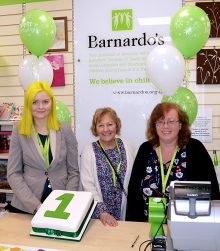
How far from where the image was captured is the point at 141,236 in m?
1.82

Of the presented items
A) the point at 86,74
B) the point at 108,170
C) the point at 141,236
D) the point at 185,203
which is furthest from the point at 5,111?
the point at 185,203

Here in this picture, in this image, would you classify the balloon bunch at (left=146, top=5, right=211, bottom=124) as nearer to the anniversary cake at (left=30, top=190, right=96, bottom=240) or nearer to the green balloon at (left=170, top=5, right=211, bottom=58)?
the green balloon at (left=170, top=5, right=211, bottom=58)

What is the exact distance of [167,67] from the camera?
2.51m

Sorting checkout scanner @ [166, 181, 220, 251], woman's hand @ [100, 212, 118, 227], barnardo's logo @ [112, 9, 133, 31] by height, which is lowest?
woman's hand @ [100, 212, 118, 227]

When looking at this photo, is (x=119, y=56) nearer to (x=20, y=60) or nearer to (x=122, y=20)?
(x=122, y=20)

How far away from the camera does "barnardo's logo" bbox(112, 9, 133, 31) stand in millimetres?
3562

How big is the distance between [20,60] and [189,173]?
8.52ft

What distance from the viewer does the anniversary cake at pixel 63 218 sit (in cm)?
176

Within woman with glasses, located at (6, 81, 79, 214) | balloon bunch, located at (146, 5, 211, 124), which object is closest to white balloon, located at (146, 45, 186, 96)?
balloon bunch, located at (146, 5, 211, 124)

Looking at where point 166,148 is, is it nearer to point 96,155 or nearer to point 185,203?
point 96,155

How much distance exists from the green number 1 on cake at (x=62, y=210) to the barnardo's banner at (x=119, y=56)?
1770 mm

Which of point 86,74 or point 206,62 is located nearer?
point 206,62

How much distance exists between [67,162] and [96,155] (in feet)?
0.79

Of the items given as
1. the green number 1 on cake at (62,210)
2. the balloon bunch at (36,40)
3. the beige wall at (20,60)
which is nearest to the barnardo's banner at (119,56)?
the beige wall at (20,60)
